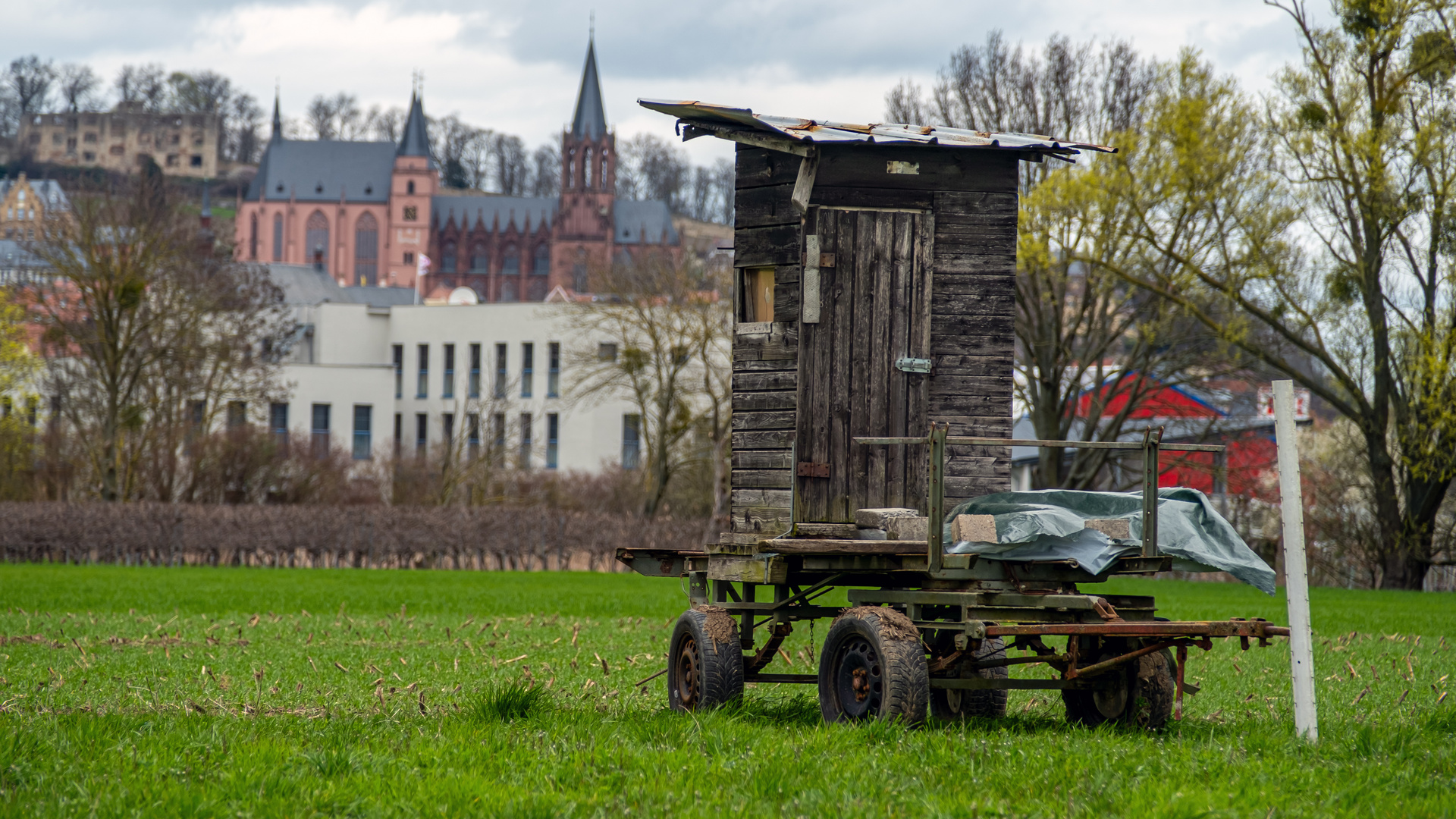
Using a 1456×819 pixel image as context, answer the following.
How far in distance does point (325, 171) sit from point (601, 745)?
5903 inches

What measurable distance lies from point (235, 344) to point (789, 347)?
4608cm

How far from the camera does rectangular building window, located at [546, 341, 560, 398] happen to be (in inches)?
2803

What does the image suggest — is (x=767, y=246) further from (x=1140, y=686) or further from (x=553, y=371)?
(x=553, y=371)

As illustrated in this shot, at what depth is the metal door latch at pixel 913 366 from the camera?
34.4ft

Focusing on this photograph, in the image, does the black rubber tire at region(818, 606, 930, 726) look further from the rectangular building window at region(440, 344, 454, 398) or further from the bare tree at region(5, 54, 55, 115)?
the bare tree at region(5, 54, 55, 115)

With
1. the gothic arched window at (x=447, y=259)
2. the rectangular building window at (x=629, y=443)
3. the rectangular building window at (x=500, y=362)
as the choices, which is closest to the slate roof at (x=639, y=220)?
the gothic arched window at (x=447, y=259)

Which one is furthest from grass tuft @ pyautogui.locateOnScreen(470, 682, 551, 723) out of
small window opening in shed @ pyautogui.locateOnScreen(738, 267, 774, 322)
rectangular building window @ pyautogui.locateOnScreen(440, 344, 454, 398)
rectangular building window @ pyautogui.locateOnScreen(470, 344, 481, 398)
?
rectangular building window @ pyautogui.locateOnScreen(440, 344, 454, 398)

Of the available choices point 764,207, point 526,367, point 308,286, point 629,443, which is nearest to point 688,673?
point 764,207

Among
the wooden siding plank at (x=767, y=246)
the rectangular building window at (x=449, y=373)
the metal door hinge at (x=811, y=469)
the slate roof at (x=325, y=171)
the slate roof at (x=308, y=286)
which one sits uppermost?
the slate roof at (x=325, y=171)

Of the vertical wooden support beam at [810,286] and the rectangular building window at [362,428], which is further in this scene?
the rectangular building window at [362,428]

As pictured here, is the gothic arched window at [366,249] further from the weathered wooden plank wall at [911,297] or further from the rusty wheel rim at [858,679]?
the rusty wheel rim at [858,679]

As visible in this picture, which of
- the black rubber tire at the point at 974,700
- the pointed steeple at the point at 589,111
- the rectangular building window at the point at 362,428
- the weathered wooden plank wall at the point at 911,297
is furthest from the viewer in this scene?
the pointed steeple at the point at 589,111

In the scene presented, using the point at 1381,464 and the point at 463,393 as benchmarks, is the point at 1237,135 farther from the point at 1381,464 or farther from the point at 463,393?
the point at 463,393

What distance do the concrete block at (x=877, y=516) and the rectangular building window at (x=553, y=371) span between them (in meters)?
61.1
